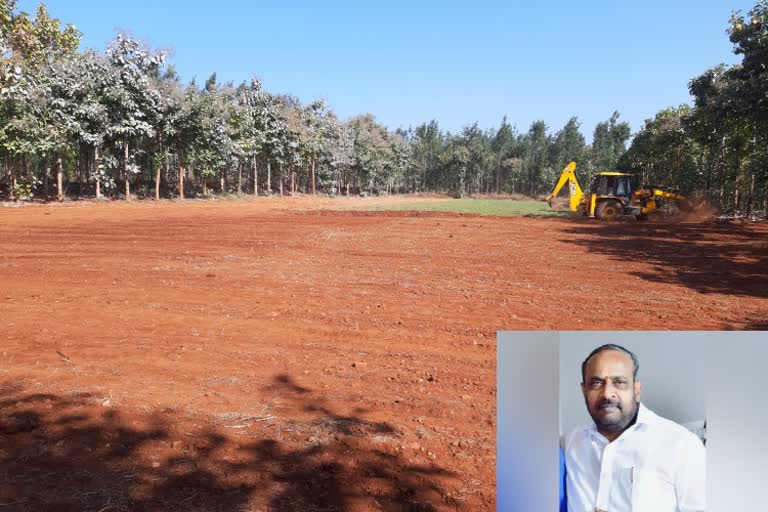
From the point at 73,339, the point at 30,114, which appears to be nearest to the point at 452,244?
the point at 73,339

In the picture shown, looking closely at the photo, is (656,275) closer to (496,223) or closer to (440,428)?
(440,428)

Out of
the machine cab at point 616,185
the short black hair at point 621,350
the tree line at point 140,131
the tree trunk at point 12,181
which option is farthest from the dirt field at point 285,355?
the tree trunk at point 12,181

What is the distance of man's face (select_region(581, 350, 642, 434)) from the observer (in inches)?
41.2

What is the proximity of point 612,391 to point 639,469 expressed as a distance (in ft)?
0.51

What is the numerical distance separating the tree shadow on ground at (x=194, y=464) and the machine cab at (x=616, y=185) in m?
22.0

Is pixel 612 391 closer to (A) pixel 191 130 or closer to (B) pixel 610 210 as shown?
(B) pixel 610 210

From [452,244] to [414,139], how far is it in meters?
83.7

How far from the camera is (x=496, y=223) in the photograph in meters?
21.2

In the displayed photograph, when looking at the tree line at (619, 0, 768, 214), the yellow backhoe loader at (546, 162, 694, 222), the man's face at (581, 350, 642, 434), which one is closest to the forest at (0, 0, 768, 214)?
the tree line at (619, 0, 768, 214)

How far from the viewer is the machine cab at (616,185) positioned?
2305cm

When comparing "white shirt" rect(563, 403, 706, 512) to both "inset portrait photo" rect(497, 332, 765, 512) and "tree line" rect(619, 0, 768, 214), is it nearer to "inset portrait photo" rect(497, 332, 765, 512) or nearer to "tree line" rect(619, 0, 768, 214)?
"inset portrait photo" rect(497, 332, 765, 512)

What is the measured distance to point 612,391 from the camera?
1052 millimetres

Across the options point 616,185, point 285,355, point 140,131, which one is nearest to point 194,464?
point 285,355

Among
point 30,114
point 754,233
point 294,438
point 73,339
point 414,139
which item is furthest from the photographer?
point 414,139
